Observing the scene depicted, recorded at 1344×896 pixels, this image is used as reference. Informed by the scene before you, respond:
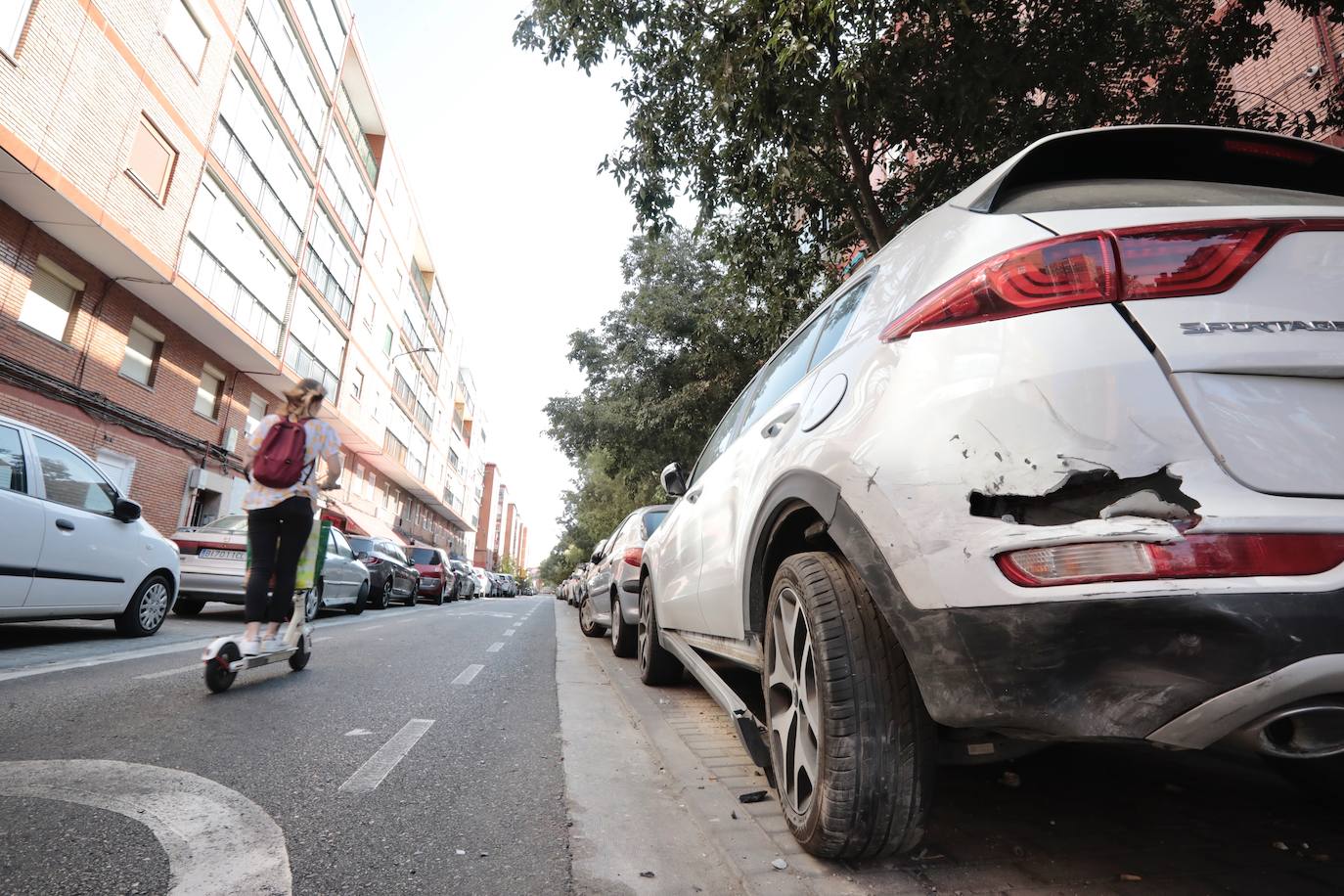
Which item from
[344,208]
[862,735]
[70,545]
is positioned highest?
[344,208]

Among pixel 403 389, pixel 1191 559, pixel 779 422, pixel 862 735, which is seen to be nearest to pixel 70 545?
pixel 779 422

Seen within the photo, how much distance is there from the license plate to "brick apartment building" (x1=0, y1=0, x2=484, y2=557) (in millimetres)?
6911

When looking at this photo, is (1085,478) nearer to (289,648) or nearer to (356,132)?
(289,648)

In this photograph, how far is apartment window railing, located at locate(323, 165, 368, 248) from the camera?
24.5 m

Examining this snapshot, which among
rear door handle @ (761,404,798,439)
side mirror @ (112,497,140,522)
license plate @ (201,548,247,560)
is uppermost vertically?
side mirror @ (112,497,140,522)

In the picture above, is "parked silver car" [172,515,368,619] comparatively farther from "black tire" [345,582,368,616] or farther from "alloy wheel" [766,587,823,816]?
"alloy wheel" [766,587,823,816]

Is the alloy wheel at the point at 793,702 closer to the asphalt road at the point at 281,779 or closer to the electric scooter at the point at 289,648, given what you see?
the asphalt road at the point at 281,779

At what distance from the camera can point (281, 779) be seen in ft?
8.32

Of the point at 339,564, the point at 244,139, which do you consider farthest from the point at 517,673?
the point at 244,139

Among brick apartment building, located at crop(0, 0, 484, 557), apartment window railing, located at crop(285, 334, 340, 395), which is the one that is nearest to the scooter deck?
brick apartment building, located at crop(0, 0, 484, 557)

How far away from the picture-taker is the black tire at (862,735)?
1.78 m

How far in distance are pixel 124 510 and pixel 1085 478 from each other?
7.04m

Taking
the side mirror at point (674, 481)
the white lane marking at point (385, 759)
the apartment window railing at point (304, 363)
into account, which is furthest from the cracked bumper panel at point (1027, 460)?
the apartment window railing at point (304, 363)

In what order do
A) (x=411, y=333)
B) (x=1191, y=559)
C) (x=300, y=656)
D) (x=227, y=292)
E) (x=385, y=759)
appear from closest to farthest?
(x=1191, y=559) < (x=385, y=759) < (x=300, y=656) < (x=227, y=292) < (x=411, y=333)
